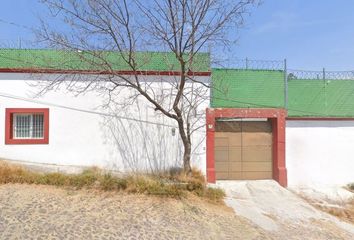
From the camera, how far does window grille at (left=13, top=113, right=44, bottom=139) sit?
1171cm

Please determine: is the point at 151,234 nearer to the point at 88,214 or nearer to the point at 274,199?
the point at 88,214

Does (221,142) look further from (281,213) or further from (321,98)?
(321,98)

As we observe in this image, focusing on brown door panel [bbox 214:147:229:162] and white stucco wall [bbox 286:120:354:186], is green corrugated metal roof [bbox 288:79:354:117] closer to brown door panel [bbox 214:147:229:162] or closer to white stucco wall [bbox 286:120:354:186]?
white stucco wall [bbox 286:120:354:186]

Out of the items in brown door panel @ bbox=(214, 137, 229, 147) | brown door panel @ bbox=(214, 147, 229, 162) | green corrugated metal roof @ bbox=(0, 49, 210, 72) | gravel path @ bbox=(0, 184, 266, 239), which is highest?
green corrugated metal roof @ bbox=(0, 49, 210, 72)

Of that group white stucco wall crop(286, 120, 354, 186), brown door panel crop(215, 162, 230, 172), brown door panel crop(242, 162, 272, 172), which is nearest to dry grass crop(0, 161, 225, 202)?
brown door panel crop(215, 162, 230, 172)

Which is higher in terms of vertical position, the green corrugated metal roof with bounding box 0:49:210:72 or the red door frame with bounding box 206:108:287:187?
the green corrugated metal roof with bounding box 0:49:210:72

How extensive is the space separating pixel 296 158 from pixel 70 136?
318 inches

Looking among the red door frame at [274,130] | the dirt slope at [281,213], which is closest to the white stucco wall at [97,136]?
the red door frame at [274,130]

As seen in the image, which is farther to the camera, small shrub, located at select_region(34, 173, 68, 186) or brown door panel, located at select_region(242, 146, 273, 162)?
brown door panel, located at select_region(242, 146, 273, 162)

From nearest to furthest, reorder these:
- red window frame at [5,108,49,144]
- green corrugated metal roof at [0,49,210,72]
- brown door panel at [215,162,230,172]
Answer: red window frame at [5,108,49,144] → green corrugated metal roof at [0,49,210,72] → brown door panel at [215,162,230,172]

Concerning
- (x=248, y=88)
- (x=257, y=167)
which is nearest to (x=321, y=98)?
(x=248, y=88)

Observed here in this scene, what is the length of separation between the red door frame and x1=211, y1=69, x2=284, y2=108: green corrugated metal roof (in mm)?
277

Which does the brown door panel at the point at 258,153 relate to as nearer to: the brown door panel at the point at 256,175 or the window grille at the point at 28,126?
the brown door panel at the point at 256,175

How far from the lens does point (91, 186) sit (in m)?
8.78
